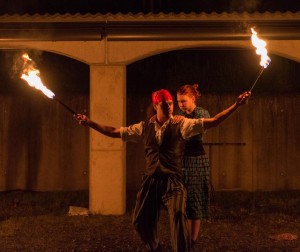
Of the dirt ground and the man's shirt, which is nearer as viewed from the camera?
the man's shirt

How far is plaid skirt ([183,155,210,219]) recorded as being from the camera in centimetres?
541

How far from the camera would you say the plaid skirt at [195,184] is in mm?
5414

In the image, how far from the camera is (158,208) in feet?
16.7

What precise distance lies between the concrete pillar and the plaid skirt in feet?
7.37

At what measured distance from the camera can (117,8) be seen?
1228cm

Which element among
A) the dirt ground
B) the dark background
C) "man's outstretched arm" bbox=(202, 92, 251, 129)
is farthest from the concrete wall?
the dark background

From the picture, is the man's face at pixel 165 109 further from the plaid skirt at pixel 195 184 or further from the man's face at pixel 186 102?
the plaid skirt at pixel 195 184

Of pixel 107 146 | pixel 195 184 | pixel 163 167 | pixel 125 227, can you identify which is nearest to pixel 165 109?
pixel 163 167

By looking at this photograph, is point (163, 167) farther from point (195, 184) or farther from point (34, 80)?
point (34, 80)

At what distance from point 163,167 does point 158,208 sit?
0.49 metres

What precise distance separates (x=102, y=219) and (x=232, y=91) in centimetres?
403

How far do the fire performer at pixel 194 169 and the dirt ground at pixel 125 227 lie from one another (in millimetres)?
735

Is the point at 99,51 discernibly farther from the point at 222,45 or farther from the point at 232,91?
the point at 232,91

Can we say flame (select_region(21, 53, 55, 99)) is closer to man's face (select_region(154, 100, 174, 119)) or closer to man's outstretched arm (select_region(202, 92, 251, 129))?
man's face (select_region(154, 100, 174, 119))
